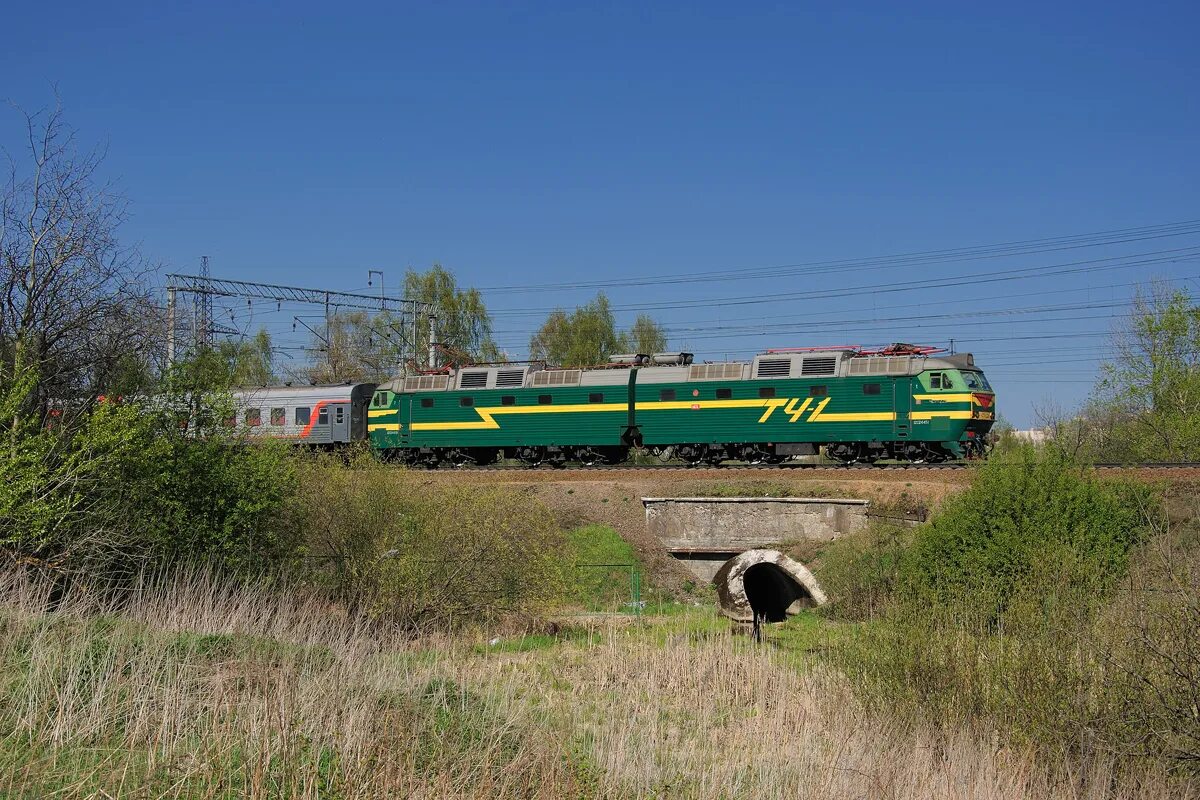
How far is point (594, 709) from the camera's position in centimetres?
1616

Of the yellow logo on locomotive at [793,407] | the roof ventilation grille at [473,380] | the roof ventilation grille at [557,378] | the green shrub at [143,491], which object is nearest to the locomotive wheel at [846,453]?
the yellow logo on locomotive at [793,407]

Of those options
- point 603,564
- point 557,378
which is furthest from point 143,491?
point 557,378

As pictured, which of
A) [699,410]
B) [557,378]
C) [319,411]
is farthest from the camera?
[319,411]

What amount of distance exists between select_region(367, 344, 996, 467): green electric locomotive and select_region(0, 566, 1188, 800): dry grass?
19388 millimetres

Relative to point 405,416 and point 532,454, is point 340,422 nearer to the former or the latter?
point 405,416

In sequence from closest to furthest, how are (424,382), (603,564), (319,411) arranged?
(603,564)
(424,382)
(319,411)

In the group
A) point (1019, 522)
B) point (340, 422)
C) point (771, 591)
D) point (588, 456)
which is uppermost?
point (340, 422)

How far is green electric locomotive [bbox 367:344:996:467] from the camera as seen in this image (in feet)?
116

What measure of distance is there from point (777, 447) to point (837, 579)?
37.0ft

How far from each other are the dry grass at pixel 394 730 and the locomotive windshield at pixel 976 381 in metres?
19.5

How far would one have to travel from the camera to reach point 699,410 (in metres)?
38.9

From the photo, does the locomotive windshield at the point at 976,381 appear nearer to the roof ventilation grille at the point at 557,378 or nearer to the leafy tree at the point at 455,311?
the roof ventilation grille at the point at 557,378

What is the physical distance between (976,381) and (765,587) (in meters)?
10.1

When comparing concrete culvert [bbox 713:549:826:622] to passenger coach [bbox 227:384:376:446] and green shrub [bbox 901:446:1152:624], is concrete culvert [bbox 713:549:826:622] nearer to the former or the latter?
green shrub [bbox 901:446:1152:624]
